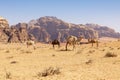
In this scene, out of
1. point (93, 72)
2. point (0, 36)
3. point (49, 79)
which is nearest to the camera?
point (49, 79)

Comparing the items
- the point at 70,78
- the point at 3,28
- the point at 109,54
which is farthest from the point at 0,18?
the point at 70,78

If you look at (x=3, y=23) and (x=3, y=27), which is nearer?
(x=3, y=27)

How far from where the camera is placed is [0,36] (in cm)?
13200

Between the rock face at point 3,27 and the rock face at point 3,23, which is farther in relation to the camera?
the rock face at point 3,23

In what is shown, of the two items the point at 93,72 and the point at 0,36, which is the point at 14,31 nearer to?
the point at 0,36

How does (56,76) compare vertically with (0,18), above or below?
below

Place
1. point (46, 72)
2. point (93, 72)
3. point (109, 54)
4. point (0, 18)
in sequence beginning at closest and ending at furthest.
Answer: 1. point (46, 72)
2. point (93, 72)
3. point (109, 54)
4. point (0, 18)

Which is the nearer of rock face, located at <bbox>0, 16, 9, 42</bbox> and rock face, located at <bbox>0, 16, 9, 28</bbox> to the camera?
rock face, located at <bbox>0, 16, 9, 42</bbox>

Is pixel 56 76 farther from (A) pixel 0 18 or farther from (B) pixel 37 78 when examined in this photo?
(A) pixel 0 18

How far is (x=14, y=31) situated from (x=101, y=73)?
421 feet

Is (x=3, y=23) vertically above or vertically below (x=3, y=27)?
above

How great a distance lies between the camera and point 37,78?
44.5 feet

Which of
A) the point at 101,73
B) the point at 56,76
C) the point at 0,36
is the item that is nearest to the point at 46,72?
the point at 56,76

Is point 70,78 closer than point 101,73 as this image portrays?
Yes
